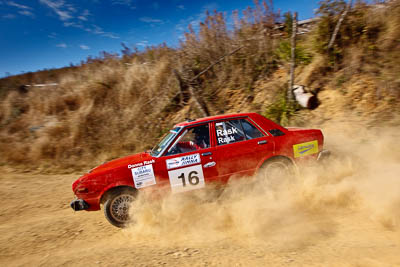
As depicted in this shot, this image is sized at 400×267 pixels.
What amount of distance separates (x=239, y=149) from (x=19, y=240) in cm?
409

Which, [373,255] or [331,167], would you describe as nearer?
[373,255]

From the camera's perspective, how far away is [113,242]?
420 centimetres

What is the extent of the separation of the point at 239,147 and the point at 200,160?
75cm

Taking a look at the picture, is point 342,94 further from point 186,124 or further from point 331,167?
point 186,124

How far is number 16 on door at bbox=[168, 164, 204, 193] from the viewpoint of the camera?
4559 mm

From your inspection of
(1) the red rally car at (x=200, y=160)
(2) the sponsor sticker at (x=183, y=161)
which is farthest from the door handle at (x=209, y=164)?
(2) the sponsor sticker at (x=183, y=161)

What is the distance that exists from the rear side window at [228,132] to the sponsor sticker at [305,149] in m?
1.03

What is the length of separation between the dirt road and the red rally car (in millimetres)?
294

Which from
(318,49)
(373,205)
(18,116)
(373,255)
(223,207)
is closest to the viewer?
(373,255)

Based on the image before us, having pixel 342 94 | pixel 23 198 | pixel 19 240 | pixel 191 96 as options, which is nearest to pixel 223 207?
pixel 19 240

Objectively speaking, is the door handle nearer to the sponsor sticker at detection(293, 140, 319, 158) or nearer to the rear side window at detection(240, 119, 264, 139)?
the rear side window at detection(240, 119, 264, 139)

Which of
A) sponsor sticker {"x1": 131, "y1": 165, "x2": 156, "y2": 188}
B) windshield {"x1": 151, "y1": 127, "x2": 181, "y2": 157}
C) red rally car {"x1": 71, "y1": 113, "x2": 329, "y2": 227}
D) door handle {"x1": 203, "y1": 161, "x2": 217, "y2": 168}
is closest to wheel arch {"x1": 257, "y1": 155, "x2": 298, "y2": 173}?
red rally car {"x1": 71, "y1": 113, "x2": 329, "y2": 227}

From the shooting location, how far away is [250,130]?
492 centimetres

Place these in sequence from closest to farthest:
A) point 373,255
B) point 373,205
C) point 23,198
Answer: point 373,255 < point 373,205 < point 23,198
